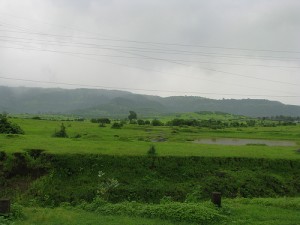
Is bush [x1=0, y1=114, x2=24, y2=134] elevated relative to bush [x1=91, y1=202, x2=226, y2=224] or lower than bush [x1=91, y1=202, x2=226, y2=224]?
elevated

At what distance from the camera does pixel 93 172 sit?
29.0 metres

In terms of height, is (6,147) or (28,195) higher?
(6,147)

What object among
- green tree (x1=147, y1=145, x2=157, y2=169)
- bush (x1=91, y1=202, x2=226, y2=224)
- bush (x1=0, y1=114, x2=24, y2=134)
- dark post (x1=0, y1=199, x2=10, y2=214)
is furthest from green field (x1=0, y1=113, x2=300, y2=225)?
bush (x1=0, y1=114, x2=24, y2=134)

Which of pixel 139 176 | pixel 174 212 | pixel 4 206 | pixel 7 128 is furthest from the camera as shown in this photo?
pixel 7 128

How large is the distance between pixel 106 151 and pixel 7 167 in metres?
8.82

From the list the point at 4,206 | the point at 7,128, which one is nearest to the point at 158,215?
the point at 4,206

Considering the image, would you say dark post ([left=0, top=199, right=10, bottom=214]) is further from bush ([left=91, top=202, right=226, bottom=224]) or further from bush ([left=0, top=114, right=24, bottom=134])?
bush ([left=0, top=114, right=24, bottom=134])

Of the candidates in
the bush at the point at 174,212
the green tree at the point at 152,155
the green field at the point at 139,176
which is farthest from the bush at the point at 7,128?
the bush at the point at 174,212

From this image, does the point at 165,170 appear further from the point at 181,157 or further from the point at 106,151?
the point at 106,151

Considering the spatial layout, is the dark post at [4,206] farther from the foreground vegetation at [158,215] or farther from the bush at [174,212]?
the bush at [174,212]

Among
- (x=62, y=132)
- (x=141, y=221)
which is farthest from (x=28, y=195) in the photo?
(x=62, y=132)

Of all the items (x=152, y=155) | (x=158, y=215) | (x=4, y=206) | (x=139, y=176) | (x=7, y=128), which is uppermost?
(x=7, y=128)

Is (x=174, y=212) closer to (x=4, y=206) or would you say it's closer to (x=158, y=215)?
(x=158, y=215)

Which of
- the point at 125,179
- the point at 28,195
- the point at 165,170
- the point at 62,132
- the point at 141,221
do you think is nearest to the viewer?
the point at 141,221
